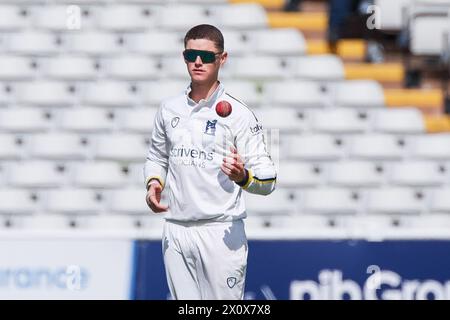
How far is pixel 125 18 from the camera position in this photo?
9938 mm

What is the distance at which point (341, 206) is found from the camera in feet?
29.3

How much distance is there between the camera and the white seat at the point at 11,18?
9.91 metres

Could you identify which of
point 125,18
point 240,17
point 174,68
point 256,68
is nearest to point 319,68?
point 256,68

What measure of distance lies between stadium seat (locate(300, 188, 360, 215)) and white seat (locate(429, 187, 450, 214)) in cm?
61

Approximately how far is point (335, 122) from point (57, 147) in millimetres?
2270

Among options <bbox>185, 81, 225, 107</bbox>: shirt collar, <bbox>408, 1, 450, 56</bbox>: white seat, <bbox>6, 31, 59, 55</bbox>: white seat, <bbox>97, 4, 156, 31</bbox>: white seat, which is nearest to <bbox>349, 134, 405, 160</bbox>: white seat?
<bbox>408, 1, 450, 56</bbox>: white seat

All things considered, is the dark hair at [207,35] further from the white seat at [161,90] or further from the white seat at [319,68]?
the white seat at [319,68]

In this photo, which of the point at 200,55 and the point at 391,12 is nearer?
the point at 200,55

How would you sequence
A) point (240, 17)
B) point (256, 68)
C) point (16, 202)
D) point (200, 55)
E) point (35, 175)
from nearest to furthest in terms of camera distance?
1. point (200, 55)
2. point (16, 202)
3. point (35, 175)
4. point (256, 68)
5. point (240, 17)

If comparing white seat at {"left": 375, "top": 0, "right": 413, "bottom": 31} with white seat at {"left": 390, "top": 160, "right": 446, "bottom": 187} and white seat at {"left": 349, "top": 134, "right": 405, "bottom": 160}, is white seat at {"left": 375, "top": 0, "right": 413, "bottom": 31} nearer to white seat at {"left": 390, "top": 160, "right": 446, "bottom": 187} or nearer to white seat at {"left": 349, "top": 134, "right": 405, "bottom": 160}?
white seat at {"left": 349, "top": 134, "right": 405, "bottom": 160}

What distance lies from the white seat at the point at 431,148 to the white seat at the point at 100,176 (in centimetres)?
244

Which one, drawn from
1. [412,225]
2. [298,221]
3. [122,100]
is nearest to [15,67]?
[122,100]

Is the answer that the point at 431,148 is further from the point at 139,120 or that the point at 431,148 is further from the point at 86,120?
the point at 86,120

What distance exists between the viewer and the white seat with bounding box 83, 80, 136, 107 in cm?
942
